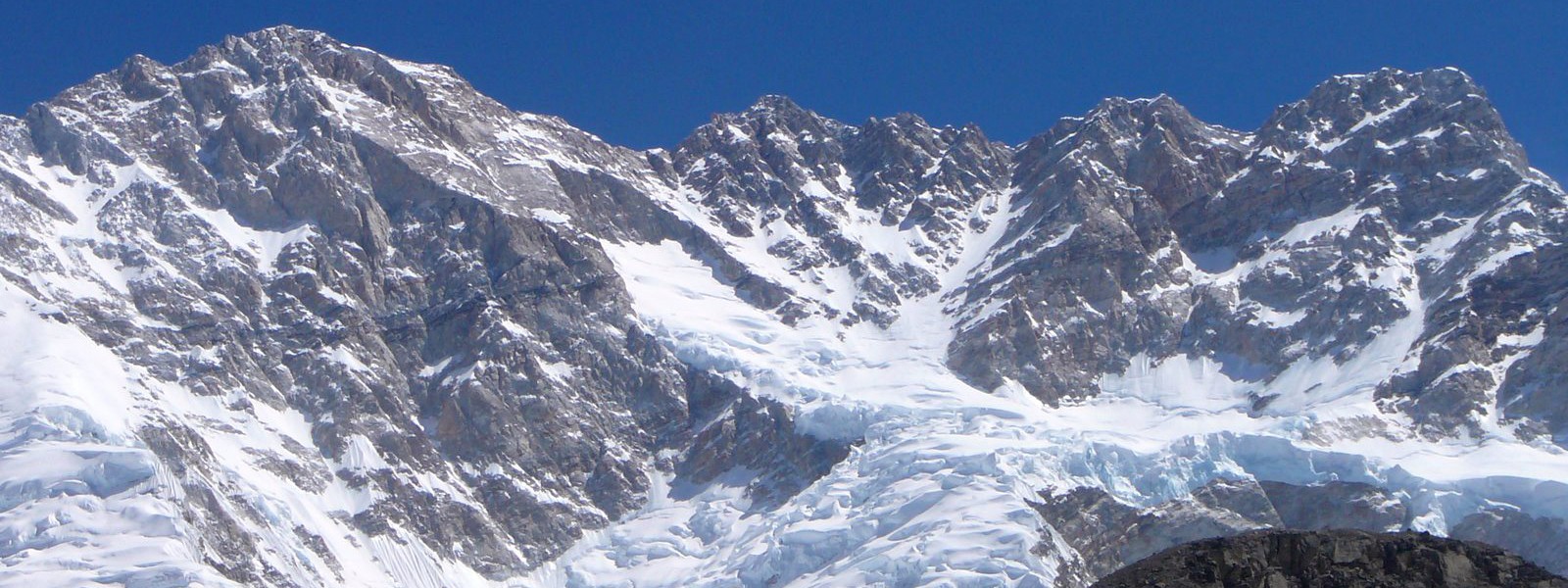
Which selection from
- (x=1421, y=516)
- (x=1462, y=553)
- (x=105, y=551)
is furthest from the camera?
(x=1421, y=516)

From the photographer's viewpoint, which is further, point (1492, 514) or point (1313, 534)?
point (1492, 514)

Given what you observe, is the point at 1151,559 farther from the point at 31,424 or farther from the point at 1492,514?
the point at 31,424

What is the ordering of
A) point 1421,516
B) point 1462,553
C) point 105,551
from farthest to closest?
point 1421,516, point 105,551, point 1462,553

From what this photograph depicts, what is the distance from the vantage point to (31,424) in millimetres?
197000

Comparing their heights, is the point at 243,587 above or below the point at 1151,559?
above

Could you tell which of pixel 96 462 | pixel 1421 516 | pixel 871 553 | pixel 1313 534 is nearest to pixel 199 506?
pixel 96 462

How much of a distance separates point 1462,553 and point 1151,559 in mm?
12722

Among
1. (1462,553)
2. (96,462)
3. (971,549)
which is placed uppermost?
(96,462)

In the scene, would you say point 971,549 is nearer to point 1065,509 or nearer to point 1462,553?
point 1065,509

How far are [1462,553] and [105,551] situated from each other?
362 ft

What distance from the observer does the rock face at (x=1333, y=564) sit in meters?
103

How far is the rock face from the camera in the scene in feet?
339

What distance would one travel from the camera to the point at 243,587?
187000 mm

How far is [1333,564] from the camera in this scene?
350 feet
